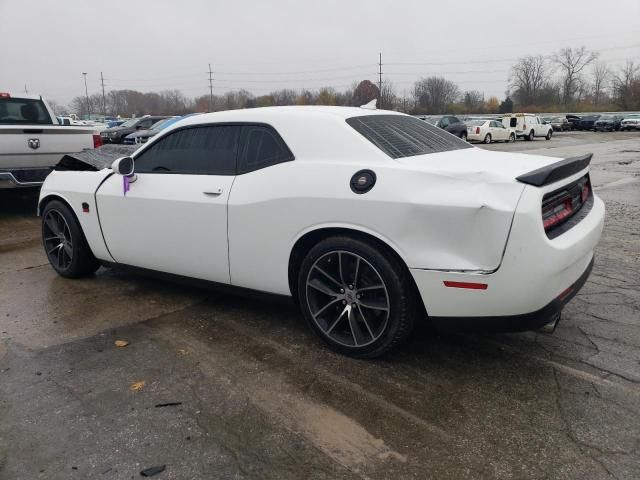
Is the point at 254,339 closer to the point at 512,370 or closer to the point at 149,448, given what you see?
the point at 149,448

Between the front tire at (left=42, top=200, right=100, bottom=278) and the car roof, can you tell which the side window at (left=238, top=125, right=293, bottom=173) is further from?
the front tire at (left=42, top=200, right=100, bottom=278)

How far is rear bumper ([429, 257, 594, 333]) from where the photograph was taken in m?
2.80

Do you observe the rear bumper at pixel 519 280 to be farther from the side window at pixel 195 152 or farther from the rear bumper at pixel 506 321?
the side window at pixel 195 152

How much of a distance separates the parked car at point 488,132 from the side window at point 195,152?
90.4ft

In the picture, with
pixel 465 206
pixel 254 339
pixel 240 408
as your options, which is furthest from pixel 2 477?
pixel 465 206

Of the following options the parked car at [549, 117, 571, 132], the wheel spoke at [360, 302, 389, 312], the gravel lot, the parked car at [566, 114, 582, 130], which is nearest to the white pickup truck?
the gravel lot

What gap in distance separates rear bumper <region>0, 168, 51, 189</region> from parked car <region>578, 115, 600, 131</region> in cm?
4999

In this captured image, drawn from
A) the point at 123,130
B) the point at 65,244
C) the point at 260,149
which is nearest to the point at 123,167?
the point at 260,149

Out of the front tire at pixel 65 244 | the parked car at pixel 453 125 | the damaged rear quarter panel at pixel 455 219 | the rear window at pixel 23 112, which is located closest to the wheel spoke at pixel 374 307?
the damaged rear quarter panel at pixel 455 219

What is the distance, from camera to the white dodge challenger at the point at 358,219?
275 centimetres

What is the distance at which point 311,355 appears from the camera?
3.41 metres

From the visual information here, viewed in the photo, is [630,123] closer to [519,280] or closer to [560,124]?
[560,124]

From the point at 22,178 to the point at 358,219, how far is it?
6.42m

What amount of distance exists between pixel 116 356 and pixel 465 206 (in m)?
2.39
